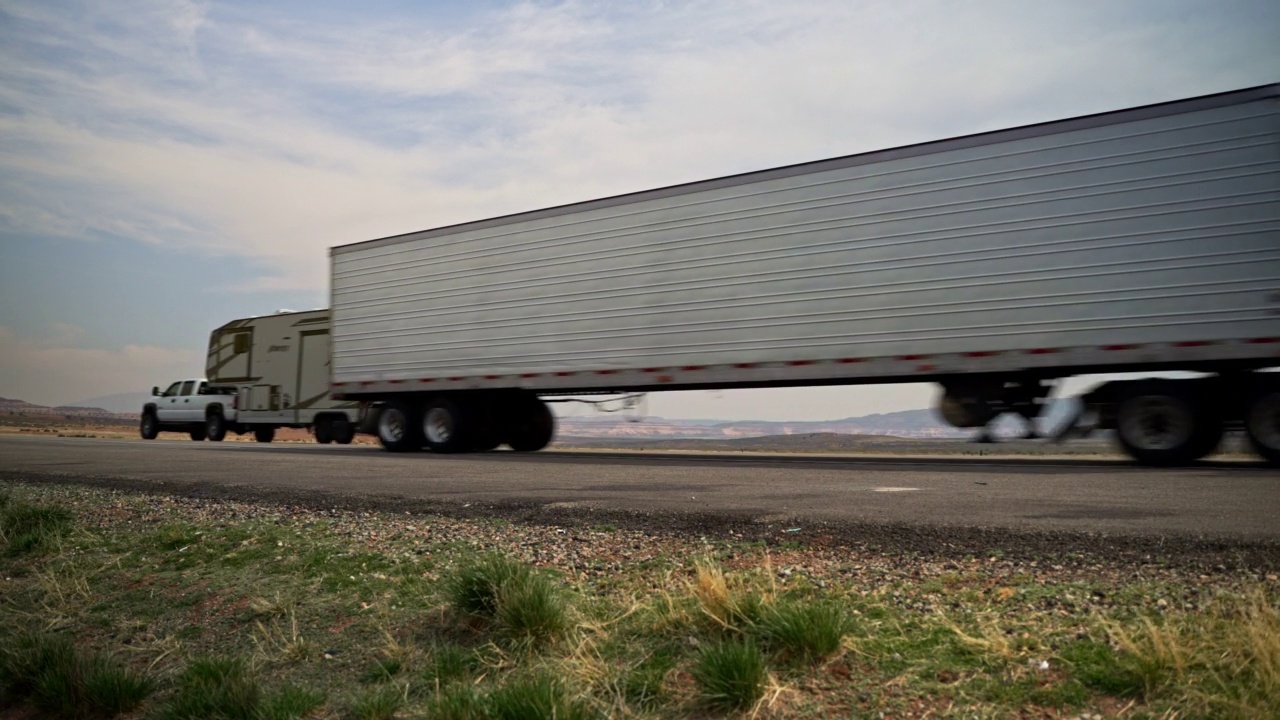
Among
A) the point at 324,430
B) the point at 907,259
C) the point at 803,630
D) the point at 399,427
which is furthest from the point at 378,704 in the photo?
the point at 324,430

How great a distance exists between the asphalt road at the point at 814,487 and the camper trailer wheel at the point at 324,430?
35.9 feet

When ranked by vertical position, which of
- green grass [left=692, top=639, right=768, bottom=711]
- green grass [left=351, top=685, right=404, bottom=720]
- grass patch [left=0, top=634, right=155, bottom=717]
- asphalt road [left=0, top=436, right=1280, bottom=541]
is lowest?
grass patch [left=0, top=634, right=155, bottom=717]

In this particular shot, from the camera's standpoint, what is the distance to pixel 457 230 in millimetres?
21172

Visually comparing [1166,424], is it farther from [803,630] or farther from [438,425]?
[438,425]

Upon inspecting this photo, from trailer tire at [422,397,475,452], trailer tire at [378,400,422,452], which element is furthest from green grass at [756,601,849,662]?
trailer tire at [378,400,422,452]

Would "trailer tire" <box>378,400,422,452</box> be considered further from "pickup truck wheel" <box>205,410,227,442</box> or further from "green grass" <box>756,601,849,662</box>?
"green grass" <box>756,601,849,662</box>

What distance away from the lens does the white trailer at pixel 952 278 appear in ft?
42.4

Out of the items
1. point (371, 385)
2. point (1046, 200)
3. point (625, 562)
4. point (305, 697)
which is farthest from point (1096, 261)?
point (371, 385)

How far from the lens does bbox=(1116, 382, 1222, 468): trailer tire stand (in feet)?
43.5

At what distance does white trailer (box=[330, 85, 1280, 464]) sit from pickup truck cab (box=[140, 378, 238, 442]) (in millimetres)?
14358

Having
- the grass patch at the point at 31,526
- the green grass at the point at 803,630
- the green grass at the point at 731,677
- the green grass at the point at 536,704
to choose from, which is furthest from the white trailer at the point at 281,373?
the green grass at the point at 731,677

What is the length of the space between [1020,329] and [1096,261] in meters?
1.35

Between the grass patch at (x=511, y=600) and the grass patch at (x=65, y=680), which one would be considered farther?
the grass patch at (x=65, y=680)

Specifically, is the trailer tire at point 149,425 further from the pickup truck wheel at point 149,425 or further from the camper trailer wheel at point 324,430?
the camper trailer wheel at point 324,430
